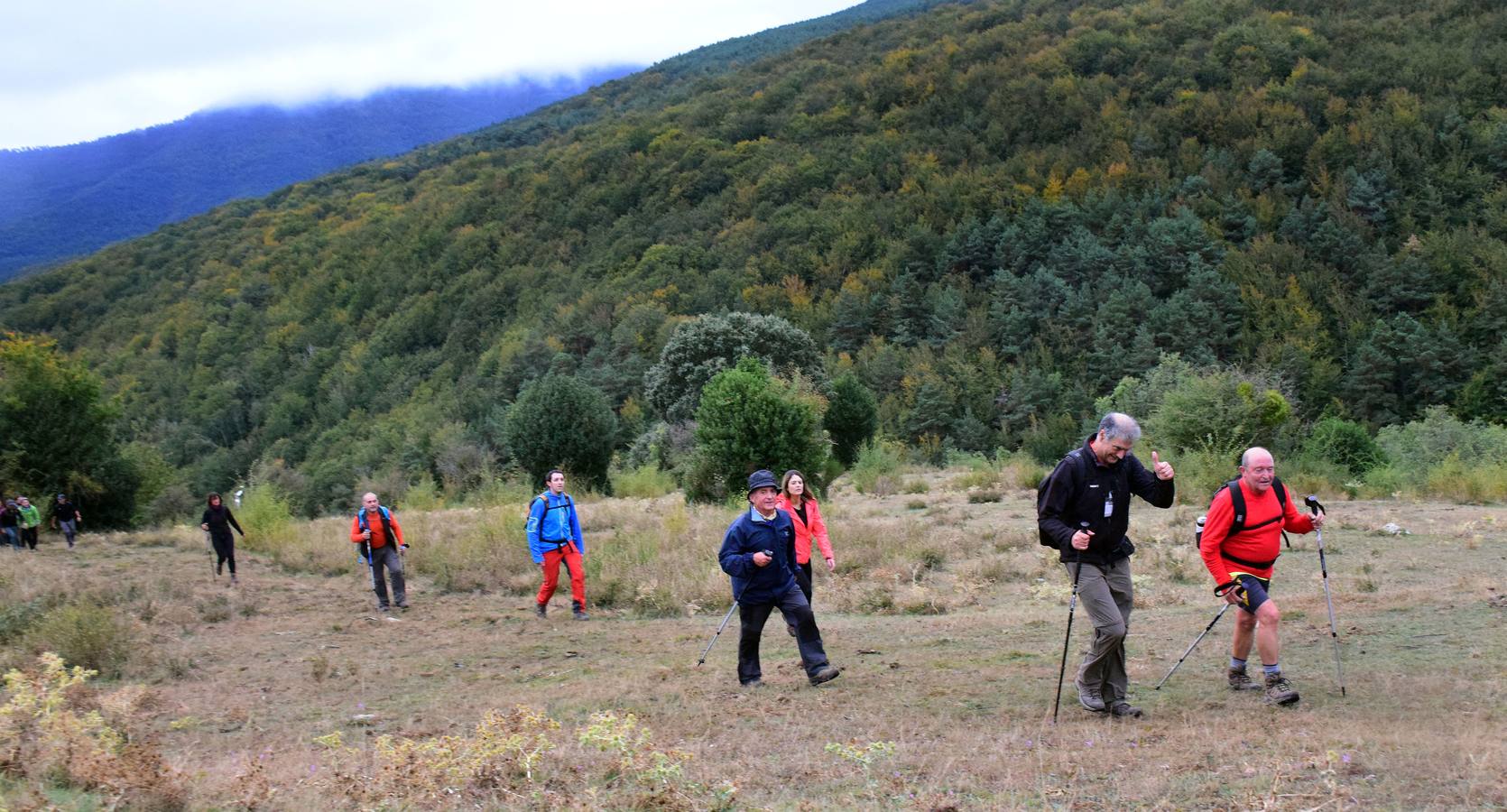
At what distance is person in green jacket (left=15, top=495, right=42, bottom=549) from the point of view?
2520 cm

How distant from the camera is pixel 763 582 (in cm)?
823

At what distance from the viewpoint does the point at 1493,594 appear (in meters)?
9.88

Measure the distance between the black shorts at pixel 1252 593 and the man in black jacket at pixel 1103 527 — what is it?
71cm

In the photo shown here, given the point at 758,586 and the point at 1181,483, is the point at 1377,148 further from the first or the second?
the point at 758,586

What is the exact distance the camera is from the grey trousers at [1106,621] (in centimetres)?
670

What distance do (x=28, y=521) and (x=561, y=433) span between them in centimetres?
1492

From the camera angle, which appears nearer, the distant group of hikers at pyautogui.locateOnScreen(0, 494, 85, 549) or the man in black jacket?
the man in black jacket

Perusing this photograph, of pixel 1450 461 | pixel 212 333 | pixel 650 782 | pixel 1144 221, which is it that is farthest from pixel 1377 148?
pixel 212 333

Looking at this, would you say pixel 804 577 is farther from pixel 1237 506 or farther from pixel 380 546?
pixel 380 546

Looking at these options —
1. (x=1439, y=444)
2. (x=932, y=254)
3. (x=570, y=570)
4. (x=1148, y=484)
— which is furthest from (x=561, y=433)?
(x=932, y=254)

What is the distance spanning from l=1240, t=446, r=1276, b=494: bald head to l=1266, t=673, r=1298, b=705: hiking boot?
3.86ft

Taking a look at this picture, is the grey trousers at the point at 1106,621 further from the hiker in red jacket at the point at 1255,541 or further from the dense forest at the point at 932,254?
the dense forest at the point at 932,254

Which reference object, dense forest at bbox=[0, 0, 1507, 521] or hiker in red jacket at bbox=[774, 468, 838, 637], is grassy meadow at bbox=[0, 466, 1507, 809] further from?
dense forest at bbox=[0, 0, 1507, 521]

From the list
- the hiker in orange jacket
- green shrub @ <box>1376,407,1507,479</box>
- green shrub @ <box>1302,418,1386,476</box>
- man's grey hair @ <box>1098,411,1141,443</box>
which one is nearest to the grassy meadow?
the hiker in orange jacket
